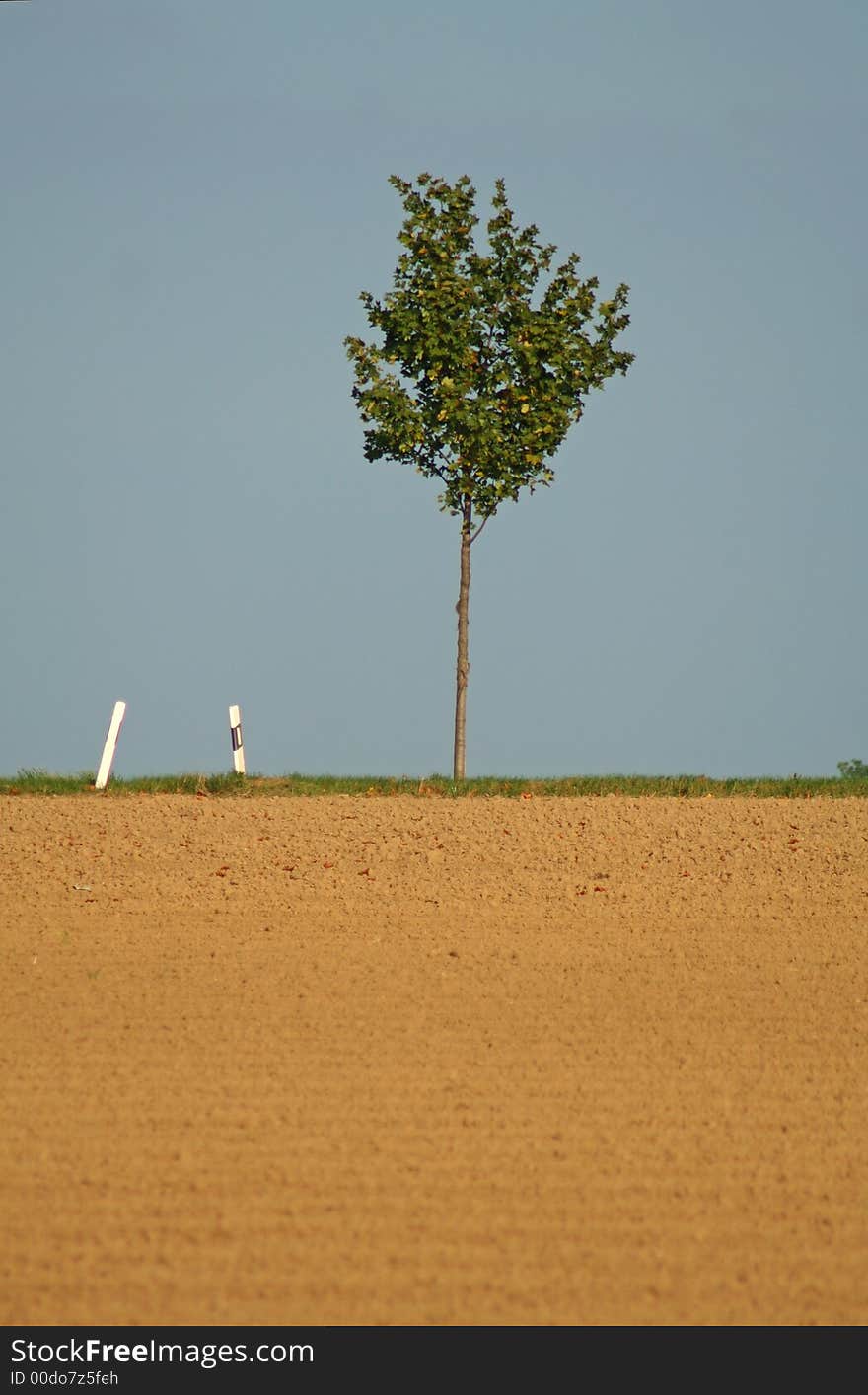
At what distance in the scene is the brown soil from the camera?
5.43 m

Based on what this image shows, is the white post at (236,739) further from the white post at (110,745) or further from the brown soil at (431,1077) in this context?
the brown soil at (431,1077)

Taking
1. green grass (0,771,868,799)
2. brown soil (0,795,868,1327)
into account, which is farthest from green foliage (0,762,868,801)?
brown soil (0,795,868,1327)

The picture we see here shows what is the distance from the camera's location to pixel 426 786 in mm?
19234

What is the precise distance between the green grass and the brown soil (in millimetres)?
3151

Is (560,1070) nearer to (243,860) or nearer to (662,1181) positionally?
(662,1181)

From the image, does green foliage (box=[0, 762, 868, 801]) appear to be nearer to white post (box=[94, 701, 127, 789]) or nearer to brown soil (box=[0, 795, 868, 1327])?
white post (box=[94, 701, 127, 789])

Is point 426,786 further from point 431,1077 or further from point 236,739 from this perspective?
point 431,1077

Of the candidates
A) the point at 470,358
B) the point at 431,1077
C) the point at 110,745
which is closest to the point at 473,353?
the point at 470,358

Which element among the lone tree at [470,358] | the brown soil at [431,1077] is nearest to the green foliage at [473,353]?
the lone tree at [470,358]

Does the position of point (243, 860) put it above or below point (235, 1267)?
above

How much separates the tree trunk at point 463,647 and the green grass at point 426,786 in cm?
139
